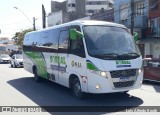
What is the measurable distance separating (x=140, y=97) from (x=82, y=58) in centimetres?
276

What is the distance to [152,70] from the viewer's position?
15461mm

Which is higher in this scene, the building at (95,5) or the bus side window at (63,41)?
the building at (95,5)

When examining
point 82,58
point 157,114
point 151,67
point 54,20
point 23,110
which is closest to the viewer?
point 157,114

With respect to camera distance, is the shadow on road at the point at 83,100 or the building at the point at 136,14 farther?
the building at the point at 136,14

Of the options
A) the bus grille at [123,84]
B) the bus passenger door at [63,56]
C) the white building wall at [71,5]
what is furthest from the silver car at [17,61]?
the white building wall at [71,5]

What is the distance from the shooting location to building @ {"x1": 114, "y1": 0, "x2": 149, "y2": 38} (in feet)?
104

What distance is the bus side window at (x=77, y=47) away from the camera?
10125mm

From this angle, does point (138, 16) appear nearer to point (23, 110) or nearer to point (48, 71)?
point (48, 71)

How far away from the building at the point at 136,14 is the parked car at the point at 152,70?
15.9m

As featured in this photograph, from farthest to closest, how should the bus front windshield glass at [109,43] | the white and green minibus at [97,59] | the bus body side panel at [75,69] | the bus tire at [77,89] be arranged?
the bus tire at [77,89]
the bus body side panel at [75,69]
the bus front windshield glass at [109,43]
the white and green minibus at [97,59]

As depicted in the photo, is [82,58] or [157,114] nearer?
[157,114]

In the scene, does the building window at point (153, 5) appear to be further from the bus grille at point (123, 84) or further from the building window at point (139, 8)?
the bus grille at point (123, 84)

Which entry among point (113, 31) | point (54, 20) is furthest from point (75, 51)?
point (54, 20)

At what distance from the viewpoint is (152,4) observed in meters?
30.4
